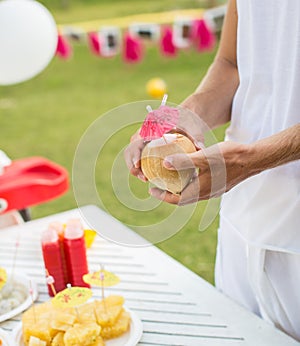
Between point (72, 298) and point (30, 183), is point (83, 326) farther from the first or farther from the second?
point (30, 183)

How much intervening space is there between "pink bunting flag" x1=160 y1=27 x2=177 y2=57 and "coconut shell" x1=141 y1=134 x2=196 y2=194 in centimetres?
545

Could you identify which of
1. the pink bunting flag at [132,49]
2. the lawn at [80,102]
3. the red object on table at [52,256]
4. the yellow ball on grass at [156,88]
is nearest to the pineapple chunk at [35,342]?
the red object on table at [52,256]

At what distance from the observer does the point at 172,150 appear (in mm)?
1110

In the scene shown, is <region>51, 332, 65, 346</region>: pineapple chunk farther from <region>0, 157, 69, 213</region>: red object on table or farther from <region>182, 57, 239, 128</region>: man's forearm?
<region>0, 157, 69, 213</region>: red object on table

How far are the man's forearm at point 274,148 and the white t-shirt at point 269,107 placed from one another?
9 centimetres

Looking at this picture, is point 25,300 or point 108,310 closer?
point 108,310

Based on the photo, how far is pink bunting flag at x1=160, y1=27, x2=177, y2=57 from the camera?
21.2 ft

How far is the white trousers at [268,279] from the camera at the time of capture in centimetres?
131

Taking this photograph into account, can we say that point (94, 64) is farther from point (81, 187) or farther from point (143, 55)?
point (81, 187)

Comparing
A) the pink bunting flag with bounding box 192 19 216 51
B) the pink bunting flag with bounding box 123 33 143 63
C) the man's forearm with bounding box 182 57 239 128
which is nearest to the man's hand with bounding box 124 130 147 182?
the man's forearm with bounding box 182 57 239 128

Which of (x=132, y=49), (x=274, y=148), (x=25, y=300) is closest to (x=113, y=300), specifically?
(x=25, y=300)

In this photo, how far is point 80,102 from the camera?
5.87 metres

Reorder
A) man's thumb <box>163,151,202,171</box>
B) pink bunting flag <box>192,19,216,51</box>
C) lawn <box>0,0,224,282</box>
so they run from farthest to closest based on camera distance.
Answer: pink bunting flag <box>192,19,216,51</box>
lawn <box>0,0,224,282</box>
man's thumb <box>163,151,202,171</box>

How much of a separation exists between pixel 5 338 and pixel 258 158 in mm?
639
